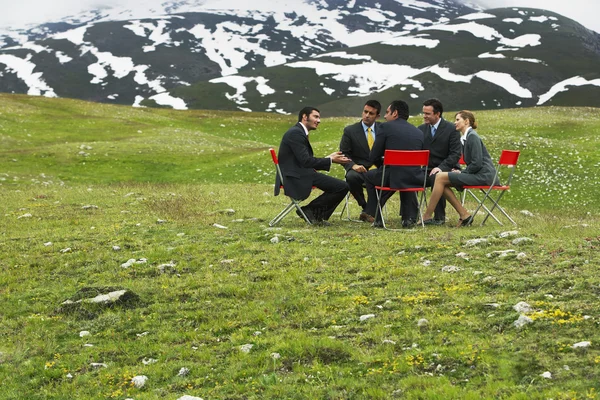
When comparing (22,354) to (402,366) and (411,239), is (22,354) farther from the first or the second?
(411,239)

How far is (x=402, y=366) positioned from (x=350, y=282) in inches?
155

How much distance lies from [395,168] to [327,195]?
227 centimetres

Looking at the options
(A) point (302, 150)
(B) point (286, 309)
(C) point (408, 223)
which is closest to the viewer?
(B) point (286, 309)

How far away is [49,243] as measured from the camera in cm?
1574

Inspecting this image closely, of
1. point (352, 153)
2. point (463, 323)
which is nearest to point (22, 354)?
point (463, 323)

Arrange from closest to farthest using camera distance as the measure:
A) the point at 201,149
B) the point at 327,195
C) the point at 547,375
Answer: the point at 547,375 < the point at 327,195 < the point at 201,149

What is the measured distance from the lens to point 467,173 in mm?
17281

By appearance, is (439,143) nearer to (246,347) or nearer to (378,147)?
(378,147)

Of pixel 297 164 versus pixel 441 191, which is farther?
pixel 297 164

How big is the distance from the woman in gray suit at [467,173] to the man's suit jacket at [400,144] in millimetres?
661

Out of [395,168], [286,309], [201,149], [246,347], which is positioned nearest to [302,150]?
[395,168]

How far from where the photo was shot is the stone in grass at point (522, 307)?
830 centimetres

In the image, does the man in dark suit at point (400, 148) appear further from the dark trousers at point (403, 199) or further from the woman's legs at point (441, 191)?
the woman's legs at point (441, 191)

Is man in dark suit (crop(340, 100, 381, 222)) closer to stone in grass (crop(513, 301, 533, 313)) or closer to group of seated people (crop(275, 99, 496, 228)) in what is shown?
group of seated people (crop(275, 99, 496, 228))
